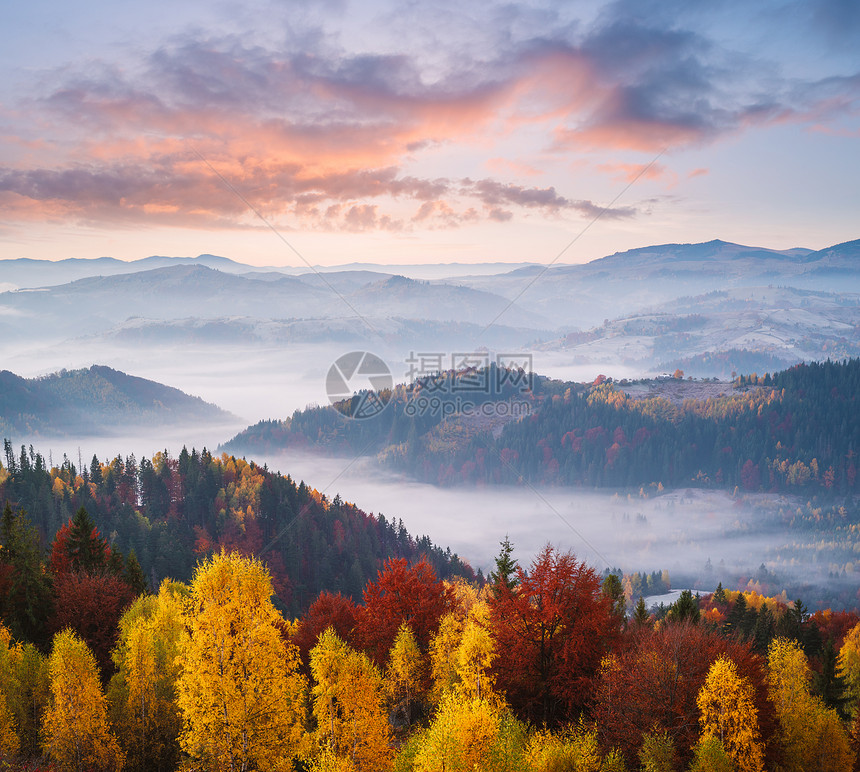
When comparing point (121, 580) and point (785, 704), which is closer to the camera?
point (785, 704)

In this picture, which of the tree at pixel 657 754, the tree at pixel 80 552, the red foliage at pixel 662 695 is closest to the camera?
the tree at pixel 657 754

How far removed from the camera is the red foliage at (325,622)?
62.6 m

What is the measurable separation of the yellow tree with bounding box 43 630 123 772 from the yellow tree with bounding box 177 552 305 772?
14.3 m

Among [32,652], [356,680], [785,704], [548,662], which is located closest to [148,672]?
[32,652]

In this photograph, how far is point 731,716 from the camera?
1422 inches

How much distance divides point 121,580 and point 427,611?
34.0 m

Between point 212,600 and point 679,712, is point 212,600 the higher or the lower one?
the higher one

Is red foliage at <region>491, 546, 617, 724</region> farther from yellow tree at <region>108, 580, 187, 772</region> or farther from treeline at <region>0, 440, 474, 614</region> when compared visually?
treeline at <region>0, 440, 474, 614</region>

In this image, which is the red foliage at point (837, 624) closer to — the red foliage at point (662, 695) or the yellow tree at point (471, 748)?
the red foliage at point (662, 695)

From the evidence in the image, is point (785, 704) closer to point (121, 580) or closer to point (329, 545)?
point (121, 580)

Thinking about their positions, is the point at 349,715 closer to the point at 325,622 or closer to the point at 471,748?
the point at 471,748

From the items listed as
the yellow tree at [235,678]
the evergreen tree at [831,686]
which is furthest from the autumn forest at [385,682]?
the evergreen tree at [831,686]

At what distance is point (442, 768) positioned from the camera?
29609mm

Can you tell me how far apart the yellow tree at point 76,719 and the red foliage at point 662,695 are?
3185 centimetres
